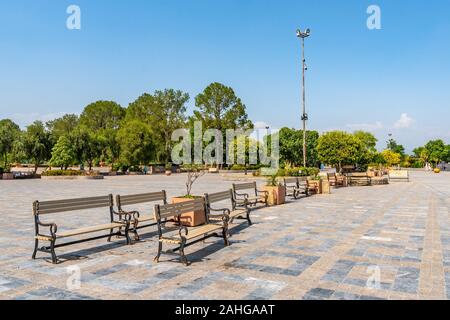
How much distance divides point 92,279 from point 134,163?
156ft

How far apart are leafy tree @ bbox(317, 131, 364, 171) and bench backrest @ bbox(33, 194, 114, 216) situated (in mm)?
34105

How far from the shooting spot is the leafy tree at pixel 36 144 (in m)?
41.2

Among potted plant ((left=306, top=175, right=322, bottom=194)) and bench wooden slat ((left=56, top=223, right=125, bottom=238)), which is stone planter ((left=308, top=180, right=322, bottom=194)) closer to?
potted plant ((left=306, top=175, right=322, bottom=194))

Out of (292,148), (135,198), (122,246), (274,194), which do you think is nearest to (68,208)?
(122,246)

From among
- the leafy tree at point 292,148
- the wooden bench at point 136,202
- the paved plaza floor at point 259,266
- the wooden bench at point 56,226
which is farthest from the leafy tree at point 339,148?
the wooden bench at point 56,226

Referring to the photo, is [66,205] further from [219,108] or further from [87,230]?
[219,108]

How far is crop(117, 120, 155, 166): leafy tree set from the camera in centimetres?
5047

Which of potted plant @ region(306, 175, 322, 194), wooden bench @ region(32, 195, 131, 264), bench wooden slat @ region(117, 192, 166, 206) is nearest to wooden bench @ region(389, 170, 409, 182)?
potted plant @ region(306, 175, 322, 194)

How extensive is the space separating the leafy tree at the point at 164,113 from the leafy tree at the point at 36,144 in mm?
23911

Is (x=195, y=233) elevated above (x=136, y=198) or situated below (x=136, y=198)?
below

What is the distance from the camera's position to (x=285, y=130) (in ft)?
212

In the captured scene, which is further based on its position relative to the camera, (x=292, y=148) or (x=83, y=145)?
(x=292, y=148)

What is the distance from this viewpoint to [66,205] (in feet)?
22.5

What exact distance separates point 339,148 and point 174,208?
34.7 m
